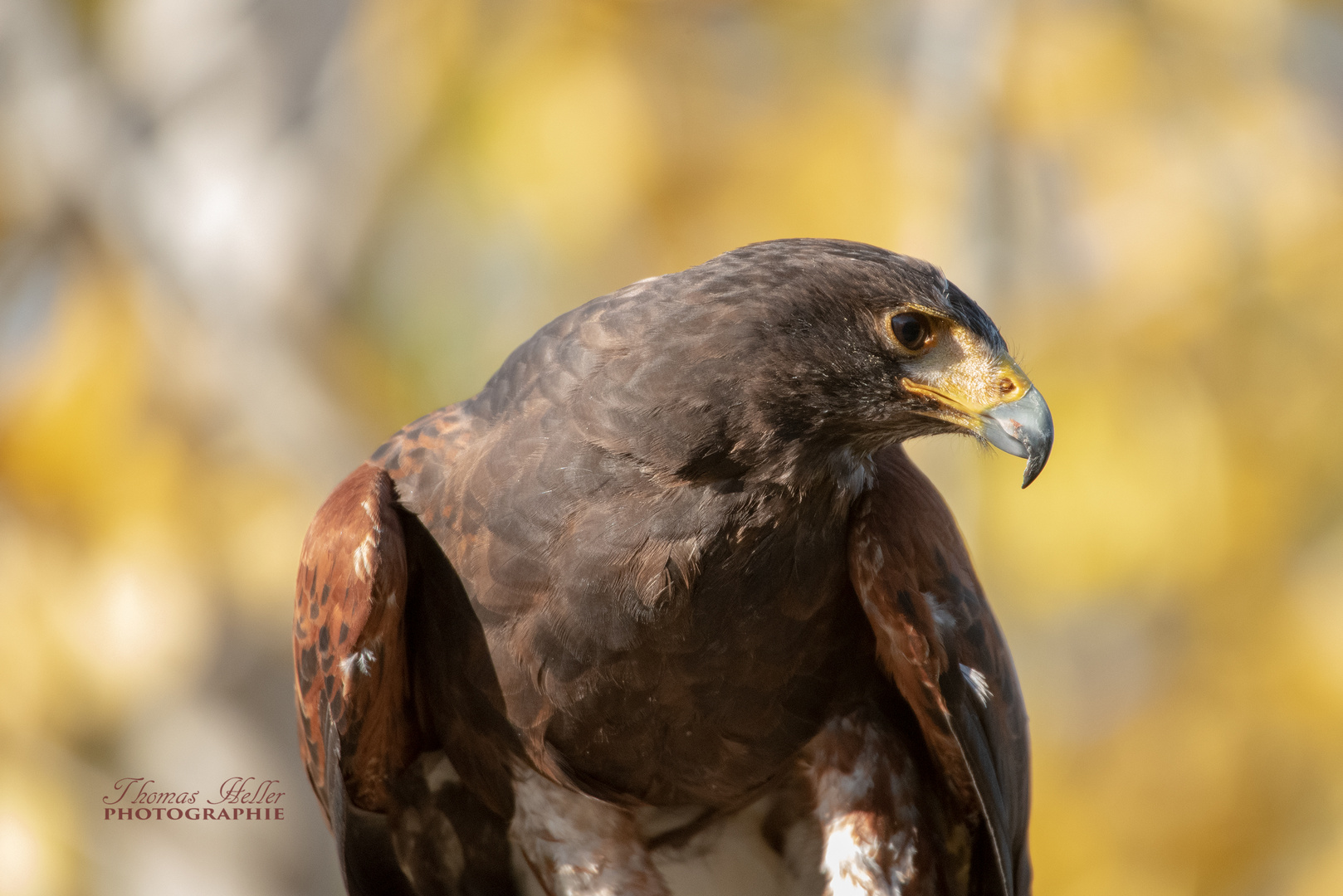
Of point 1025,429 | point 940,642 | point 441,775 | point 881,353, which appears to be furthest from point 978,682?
point 441,775

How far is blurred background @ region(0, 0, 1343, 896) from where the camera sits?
7566 millimetres

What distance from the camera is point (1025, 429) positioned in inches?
95.1

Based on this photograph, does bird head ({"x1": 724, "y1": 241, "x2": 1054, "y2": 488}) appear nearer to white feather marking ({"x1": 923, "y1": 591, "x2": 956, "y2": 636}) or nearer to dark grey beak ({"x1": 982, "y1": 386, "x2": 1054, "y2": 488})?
dark grey beak ({"x1": 982, "y1": 386, "x2": 1054, "y2": 488})

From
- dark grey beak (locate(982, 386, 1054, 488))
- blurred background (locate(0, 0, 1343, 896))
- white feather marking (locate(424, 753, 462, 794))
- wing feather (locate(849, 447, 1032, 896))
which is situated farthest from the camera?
blurred background (locate(0, 0, 1343, 896))

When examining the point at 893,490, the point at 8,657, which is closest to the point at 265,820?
the point at 8,657

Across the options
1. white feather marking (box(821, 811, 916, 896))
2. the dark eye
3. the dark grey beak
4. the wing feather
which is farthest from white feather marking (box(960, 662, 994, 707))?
the dark eye

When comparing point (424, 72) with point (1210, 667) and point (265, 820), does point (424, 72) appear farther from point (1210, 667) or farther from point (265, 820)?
point (1210, 667)

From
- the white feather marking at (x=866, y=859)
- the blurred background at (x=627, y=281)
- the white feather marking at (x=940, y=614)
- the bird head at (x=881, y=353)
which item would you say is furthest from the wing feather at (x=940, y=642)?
the blurred background at (x=627, y=281)

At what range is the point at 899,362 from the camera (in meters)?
2.49

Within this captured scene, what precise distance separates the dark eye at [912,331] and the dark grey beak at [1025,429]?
0.68ft

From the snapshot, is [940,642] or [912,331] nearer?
[912,331]

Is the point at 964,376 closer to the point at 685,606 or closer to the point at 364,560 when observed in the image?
the point at 685,606

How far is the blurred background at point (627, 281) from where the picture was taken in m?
7.57

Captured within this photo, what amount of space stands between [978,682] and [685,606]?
2.73 feet
